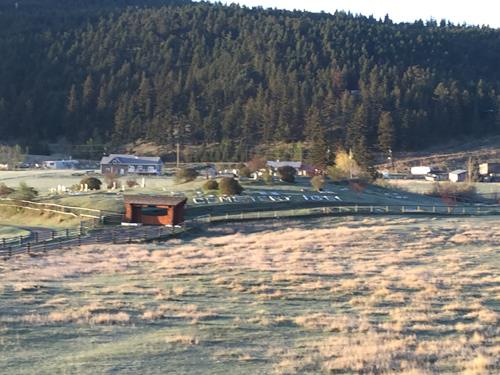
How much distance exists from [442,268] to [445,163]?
100019 mm

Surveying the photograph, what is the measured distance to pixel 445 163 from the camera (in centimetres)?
12638

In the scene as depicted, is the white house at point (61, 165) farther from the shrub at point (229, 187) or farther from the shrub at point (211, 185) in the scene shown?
the shrub at point (229, 187)

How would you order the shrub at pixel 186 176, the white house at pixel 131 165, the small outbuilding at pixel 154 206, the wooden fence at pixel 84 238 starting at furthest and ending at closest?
the white house at pixel 131 165 → the shrub at pixel 186 176 → the small outbuilding at pixel 154 206 → the wooden fence at pixel 84 238

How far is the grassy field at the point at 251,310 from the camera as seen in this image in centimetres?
1398

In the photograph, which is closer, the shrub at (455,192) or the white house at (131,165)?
the shrub at (455,192)

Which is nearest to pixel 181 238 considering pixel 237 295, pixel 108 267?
pixel 108 267

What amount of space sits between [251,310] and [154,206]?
100 feet

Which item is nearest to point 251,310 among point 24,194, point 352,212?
point 352,212

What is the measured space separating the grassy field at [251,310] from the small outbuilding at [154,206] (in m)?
11.0

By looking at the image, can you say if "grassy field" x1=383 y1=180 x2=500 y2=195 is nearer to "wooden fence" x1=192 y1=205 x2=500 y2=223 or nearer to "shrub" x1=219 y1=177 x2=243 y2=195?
"wooden fence" x1=192 y1=205 x2=500 y2=223

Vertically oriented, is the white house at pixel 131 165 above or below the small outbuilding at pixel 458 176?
above

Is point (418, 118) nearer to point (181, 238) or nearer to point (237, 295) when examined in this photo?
point (181, 238)

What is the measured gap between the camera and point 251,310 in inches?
776

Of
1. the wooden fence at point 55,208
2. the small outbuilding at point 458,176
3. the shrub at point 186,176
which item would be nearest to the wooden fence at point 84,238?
the wooden fence at point 55,208
